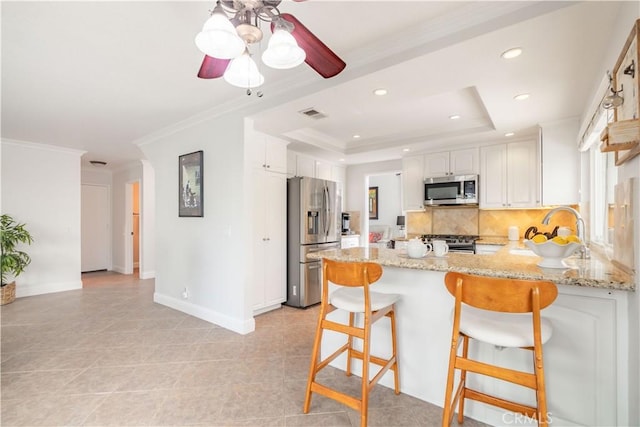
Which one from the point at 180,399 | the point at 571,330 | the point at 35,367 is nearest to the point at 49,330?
the point at 35,367

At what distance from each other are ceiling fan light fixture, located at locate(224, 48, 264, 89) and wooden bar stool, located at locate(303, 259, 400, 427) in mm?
1132

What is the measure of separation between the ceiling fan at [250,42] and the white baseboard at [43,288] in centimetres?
537

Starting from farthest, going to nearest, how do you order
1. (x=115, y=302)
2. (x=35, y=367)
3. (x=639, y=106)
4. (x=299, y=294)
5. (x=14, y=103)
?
(x=115, y=302), (x=299, y=294), (x=14, y=103), (x=35, y=367), (x=639, y=106)

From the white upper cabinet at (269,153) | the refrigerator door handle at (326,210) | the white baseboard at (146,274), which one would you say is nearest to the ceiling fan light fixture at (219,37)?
the white upper cabinet at (269,153)

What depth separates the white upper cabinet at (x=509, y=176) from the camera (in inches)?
151

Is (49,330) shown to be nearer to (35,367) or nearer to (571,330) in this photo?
(35,367)

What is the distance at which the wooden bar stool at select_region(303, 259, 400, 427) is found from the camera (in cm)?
164

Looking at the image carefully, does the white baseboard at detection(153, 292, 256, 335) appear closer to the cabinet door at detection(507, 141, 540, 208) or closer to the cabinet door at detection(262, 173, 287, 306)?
the cabinet door at detection(262, 173, 287, 306)

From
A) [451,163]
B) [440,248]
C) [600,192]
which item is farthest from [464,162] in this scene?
[440,248]

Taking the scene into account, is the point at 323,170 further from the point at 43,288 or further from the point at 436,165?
the point at 43,288

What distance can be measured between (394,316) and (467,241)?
2.58 meters

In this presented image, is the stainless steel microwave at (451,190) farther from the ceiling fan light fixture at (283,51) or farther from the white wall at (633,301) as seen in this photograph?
the ceiling fan light fixture at (283,51)

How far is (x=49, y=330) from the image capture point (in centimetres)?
320

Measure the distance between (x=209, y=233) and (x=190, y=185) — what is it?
68 cm
